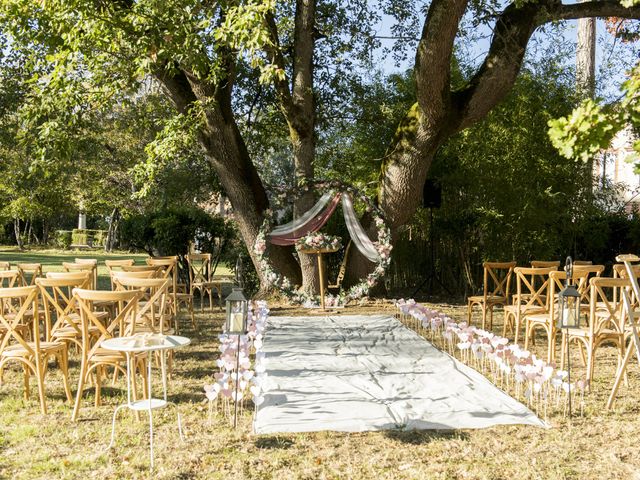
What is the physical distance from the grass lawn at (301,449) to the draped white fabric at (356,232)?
5.75 metres

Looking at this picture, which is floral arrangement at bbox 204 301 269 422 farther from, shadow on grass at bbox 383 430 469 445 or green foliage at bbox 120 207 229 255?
green foliage at bbox 120 207 229 255

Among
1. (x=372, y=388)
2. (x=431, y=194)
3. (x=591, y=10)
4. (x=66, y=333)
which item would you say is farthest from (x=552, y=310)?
(x=431, y=194)

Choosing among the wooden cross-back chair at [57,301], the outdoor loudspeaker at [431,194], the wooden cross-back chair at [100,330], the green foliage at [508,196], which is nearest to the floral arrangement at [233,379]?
the wooden cross-back chair at [100,330]

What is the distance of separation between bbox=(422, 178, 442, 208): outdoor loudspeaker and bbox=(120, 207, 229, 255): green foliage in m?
3.34

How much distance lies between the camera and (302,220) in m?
9.85

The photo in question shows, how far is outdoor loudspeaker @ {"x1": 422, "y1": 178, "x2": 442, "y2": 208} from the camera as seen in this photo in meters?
10.4

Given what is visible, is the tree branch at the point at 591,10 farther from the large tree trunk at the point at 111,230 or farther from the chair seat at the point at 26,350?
the large tree trunk at the point at 111,230

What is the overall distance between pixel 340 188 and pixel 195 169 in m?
3.87

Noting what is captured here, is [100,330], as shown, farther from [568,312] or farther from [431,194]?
[431,194]

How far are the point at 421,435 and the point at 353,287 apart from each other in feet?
21.0

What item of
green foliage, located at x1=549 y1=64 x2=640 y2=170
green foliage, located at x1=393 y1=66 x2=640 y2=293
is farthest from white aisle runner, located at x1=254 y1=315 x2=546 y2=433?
green foliage, located at x1=393 y1=66 x2=640 y2=293

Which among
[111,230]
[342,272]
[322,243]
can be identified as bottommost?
[342,272]

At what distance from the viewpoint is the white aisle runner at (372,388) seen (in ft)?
12.9

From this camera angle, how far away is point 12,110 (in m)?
10.2
